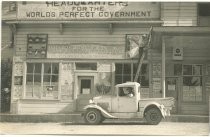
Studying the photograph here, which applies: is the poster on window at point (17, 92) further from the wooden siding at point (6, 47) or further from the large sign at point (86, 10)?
the large sign at point (86, 10)

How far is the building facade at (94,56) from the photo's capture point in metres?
19.1

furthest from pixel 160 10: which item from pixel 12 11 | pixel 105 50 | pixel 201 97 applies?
pixel 12 11

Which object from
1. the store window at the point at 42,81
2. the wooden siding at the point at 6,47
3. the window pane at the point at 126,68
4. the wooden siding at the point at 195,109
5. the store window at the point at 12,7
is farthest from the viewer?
the wooden siding at the point at 6,47

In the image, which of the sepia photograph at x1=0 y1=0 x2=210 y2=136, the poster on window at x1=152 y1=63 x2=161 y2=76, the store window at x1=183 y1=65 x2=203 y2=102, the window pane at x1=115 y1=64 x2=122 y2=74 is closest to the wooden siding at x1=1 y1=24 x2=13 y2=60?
the sepia photograph at x1=0 y1=0 x2=210 y2=136

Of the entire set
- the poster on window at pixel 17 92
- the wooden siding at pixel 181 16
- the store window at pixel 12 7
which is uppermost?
the store window at pixel 12 7

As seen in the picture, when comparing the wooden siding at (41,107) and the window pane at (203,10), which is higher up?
the window pane at (203,10)

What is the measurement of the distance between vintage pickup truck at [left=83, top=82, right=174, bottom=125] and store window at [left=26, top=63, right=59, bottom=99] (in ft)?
15.3

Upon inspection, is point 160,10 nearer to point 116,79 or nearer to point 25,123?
point 116,79

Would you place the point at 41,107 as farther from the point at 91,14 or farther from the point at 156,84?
the point at 156,84

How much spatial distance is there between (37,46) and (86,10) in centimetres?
289

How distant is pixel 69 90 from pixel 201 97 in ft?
20.0

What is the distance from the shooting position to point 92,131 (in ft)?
44.5

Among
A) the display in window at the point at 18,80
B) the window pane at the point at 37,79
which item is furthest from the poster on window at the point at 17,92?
the window pane at the point at 37,79

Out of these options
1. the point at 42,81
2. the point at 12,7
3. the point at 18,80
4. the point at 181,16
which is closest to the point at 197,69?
the point at 181,16
